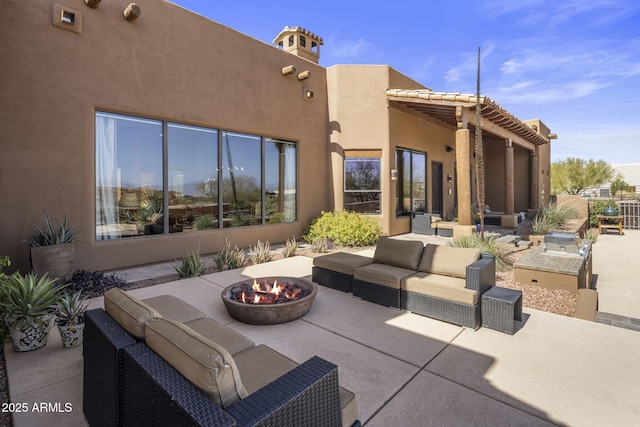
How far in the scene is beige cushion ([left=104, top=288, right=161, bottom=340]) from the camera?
6.40ft

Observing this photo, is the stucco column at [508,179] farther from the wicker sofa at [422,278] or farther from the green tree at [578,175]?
the green tree at [578,175]

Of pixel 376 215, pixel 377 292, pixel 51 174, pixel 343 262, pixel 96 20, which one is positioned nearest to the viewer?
pixel 377 292

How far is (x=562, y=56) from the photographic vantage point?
44.0 feet

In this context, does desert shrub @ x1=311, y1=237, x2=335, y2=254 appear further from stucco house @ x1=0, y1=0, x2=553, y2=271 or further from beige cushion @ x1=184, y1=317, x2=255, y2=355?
beige cushion @ x1=184, y1=317, x2=255, y2=355

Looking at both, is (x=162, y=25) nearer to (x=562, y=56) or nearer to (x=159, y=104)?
(x=159, y=104)

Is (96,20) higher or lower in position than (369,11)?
lower

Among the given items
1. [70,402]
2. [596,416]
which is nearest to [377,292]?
[596,416]

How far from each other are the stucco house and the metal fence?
8282 millimetres

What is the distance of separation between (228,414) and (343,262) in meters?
4.07

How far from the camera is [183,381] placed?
58.1 inches

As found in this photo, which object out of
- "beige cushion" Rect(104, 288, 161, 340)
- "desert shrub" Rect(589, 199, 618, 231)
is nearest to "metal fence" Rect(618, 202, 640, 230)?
Result: "desert shrub" Rect(589, 199, 618, 231)

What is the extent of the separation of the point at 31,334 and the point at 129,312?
2.22 meters

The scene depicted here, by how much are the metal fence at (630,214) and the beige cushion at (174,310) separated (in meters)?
20.4

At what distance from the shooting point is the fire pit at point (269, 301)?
3883 mm
